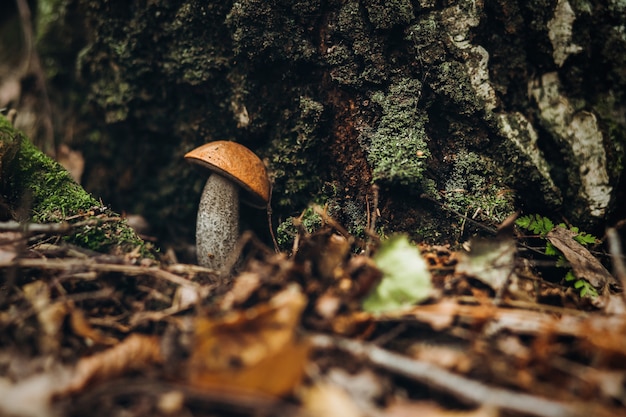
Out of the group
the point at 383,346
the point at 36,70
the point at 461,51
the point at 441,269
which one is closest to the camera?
the point at 383,346

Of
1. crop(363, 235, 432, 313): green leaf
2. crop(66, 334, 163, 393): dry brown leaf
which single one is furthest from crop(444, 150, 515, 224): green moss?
crop(66, 334, 163, 393): dry brown leaf

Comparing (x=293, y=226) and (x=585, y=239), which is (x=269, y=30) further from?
(x=585, y=239)

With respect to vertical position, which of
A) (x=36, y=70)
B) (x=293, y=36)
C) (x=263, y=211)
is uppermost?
(x=293, y=36)

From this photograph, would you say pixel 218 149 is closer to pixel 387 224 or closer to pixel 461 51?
pixel 387 224

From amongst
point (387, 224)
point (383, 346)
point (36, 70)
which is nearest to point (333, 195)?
point (387, 224)

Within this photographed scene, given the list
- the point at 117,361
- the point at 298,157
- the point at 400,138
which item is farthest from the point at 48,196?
the point at 400,138

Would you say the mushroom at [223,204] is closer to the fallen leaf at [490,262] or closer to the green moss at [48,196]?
the green moss at [48,196]
